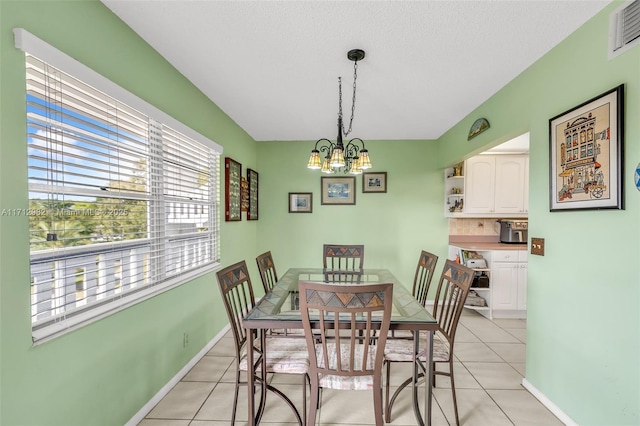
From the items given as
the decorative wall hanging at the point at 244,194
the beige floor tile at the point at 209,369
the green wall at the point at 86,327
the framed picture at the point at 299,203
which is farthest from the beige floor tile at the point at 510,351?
the decorative wall hanging at the point at 244,194

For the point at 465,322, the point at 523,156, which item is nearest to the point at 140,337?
the point at 465,322

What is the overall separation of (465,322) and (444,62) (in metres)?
3.01

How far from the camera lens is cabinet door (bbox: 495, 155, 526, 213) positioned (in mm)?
3793

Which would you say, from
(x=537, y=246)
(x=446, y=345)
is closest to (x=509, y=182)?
(x=537, y=246)

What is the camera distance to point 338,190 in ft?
13.8

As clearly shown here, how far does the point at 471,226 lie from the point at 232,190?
137 inches

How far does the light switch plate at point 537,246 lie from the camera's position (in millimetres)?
1997

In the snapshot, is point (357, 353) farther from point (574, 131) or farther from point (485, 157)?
point (485, 157)

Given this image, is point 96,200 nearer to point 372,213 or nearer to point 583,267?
point 583,267

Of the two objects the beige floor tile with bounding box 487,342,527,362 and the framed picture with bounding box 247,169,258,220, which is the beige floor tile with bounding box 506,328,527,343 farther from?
the framed picture with bounding box 247,169,258,220

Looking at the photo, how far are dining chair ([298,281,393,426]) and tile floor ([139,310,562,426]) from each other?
1.77 ft

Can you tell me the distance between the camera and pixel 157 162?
6.52 ft

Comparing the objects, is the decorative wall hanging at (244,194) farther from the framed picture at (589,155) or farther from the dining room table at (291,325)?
the framed picture at (589,155)

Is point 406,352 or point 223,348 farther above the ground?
point 406,352
